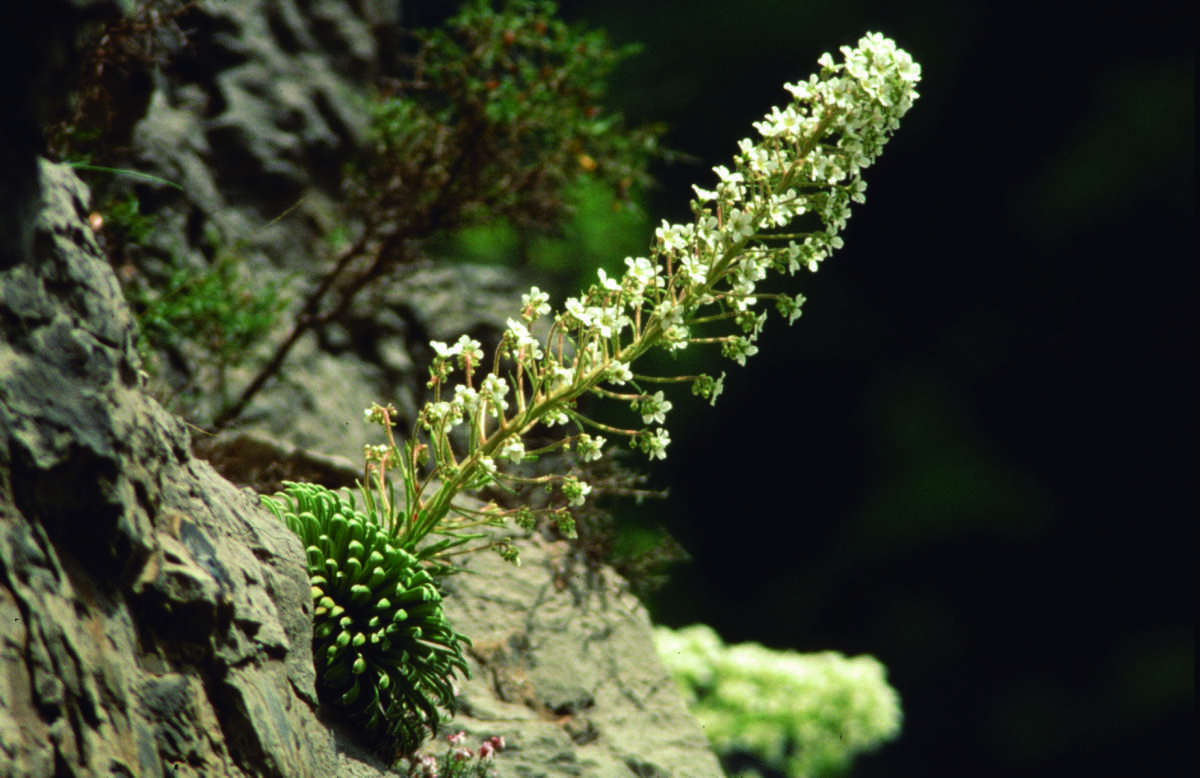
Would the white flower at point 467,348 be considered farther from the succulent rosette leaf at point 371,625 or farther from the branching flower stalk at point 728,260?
the succulent rosette leaf at point 371,625

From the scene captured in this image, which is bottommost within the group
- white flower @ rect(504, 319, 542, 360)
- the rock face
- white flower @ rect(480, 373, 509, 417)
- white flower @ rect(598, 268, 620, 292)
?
the rock face

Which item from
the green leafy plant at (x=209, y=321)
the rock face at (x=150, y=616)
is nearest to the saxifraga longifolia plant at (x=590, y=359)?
the rock face at (x=150, y=616)

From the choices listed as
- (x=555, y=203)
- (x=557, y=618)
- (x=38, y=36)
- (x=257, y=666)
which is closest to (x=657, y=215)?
(x=555, y=203)

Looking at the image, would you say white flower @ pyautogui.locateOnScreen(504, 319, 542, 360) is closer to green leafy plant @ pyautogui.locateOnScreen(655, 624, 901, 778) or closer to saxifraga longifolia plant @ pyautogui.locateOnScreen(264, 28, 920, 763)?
saxifraga longifolia plant @ pyautogui.locateOnScreen(264, 28, 920, 763)

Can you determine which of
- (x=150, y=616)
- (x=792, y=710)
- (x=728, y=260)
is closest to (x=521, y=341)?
(x=728, y=260)

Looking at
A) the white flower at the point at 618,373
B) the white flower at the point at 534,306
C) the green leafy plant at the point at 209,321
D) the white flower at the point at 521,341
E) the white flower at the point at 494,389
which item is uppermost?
the green leafy plant at the point at 209,321

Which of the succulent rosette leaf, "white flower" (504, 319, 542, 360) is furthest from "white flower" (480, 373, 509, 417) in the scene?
the succulent rosette leaf

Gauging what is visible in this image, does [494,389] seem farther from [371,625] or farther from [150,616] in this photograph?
[150,616]
